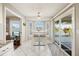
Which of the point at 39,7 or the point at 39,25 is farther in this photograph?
the point at 39,25

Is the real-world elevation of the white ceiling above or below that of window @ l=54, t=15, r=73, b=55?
above

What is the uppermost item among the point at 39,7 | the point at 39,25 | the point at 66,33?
the point at 39,7

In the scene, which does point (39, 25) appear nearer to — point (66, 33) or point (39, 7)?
point (39, 7)

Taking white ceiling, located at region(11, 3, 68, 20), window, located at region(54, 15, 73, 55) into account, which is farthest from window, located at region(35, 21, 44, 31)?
window, located at region(54, 15, 73, 55)

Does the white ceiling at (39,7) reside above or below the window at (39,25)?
above

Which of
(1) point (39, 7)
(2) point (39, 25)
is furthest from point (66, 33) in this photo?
(2) point (39, 25)

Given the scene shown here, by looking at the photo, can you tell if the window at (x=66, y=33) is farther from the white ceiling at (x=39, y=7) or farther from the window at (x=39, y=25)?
the window at (x=39, y=25)

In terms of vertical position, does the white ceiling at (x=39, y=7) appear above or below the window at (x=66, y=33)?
above

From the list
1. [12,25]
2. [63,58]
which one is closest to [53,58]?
[63,58]

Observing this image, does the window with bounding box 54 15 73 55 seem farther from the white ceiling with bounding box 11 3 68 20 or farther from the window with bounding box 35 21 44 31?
the window with bounding box 35 21 44 31

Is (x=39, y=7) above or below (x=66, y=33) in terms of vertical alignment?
above

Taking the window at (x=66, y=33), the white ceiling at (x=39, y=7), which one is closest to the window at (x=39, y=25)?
the white ceiling at (x=39, y=7)

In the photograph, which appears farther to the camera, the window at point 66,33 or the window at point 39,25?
the window at point 39,25

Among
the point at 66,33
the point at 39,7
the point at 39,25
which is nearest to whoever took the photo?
the point at 66,33
